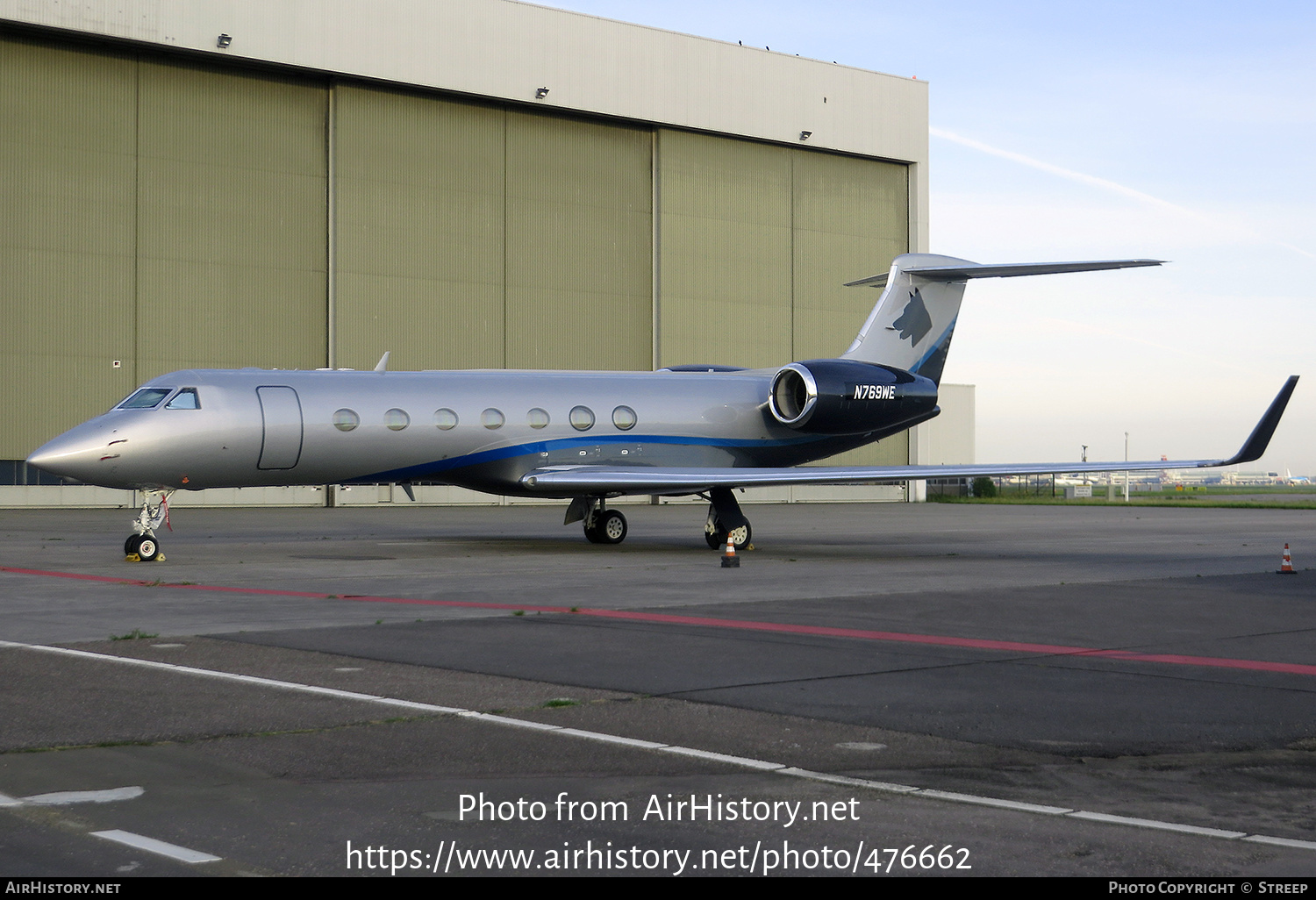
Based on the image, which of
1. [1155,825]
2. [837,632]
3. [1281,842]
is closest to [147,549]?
[837,632]

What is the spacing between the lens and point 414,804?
536 cm

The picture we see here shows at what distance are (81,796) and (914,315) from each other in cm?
2171

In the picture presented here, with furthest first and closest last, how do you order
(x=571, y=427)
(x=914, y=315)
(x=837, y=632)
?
(x=914, y=315), (x=571, y=427), (x=837, y=632)

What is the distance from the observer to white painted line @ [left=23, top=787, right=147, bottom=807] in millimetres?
5309

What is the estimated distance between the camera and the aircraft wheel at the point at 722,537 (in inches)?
869

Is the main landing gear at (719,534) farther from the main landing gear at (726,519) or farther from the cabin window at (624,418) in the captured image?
the cabin window at (624,418)

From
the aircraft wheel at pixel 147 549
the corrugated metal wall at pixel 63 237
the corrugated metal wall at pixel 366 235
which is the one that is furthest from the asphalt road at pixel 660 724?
the corrugated metal wall at pixel 366 235

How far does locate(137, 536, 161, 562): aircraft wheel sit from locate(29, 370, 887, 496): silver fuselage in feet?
2.76

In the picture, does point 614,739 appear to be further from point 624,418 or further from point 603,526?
point 603,526

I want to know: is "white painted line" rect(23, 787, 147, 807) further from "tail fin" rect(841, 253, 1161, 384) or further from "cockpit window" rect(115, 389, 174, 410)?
"tail fin" rect(841, 253, 1161, 384)

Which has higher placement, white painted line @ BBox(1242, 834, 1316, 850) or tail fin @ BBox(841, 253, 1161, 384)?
Answer: tail fin @ BBox(841, 253, 1161, 384)

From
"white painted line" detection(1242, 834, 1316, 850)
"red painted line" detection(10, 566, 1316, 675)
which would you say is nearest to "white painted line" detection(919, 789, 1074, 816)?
"white painted line" detection(1242, 834, 1316, 850)

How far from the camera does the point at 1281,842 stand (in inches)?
190

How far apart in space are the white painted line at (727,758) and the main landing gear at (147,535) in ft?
47.9
